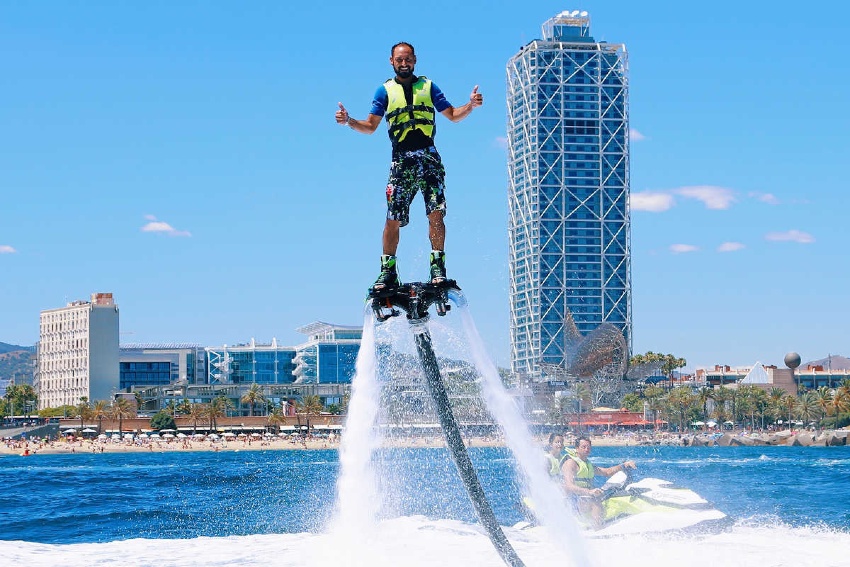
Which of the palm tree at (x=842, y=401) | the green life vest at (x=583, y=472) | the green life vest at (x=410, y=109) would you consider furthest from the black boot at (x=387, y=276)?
the palm tree at (x=842, y=401)

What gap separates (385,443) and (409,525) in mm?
12550

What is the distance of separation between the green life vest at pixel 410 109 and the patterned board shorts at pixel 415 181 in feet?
1.00

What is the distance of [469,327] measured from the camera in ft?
54.9

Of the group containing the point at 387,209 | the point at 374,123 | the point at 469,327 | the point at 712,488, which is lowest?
the point at 712,488

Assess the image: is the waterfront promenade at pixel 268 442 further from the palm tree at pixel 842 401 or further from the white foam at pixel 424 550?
the white foam at pixel 424 550

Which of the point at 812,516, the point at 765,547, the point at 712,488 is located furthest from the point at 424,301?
the point at 712,488

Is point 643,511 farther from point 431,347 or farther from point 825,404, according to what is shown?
point 825,404

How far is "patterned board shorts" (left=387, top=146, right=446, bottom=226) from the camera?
52.3 ft

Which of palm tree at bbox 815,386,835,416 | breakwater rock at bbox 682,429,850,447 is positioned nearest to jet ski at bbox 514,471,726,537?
breakwater rock at bbox 682,429,850,447

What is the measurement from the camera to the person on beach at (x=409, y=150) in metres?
15.8

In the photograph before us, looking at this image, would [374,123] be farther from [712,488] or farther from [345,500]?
[712,488]

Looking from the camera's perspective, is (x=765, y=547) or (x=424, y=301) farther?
(x=765, y=547)

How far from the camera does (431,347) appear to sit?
16797 mm

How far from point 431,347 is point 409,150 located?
2930 mm
